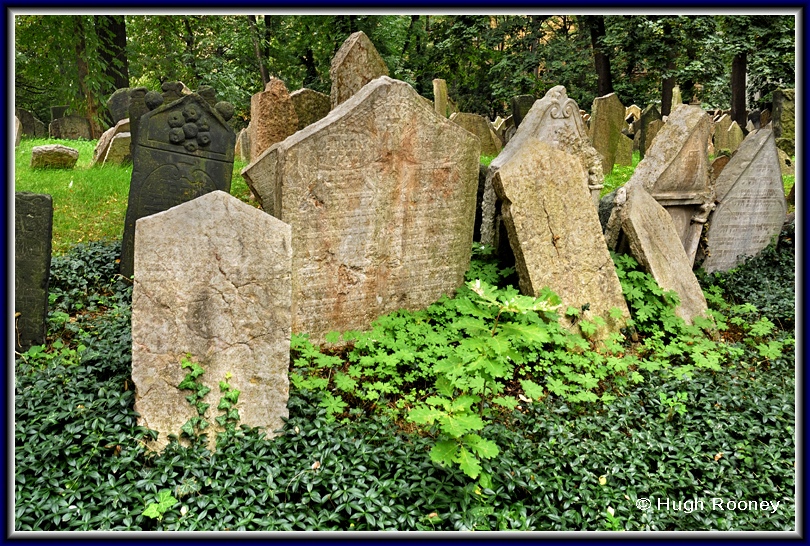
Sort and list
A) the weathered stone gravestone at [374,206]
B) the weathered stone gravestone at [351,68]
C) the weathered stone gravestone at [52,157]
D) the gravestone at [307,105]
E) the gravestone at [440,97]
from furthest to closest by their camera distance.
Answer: the gravestone at [440,97] → the weathered stone gravestone at [52,157] → the gravestone at [307,105] → the weathered stone gravestone at [351,68] → the weathered stone gravestone at [374,206]

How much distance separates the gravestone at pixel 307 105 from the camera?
943 cm

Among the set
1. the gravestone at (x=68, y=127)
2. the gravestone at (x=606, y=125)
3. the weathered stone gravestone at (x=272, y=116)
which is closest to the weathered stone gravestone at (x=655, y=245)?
the weathered stone gravestone at (x=272, y=116)

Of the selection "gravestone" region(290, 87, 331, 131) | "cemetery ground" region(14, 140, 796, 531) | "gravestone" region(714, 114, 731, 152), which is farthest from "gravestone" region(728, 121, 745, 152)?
"cemetery ground" region(14, 140, 796, 531)

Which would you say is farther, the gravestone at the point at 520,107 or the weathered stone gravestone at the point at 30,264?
the gravestone at the point at 520,107

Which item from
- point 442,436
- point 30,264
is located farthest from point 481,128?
point 442,436

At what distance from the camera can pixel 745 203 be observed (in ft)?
26.6

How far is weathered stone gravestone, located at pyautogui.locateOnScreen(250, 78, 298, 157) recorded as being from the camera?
29.7 ft

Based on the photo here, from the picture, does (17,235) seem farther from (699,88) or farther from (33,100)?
(33,100)

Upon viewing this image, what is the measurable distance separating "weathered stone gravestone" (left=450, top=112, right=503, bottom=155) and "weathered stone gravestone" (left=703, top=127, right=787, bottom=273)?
7421 millimetres

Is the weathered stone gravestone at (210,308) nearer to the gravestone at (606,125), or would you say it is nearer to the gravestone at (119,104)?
the gravestone at (119,104)

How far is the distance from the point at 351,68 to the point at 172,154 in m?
2.10

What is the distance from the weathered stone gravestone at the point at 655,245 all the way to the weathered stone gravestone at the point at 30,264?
199 inches

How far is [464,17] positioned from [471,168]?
50.7 feet

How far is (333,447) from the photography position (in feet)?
13.8
